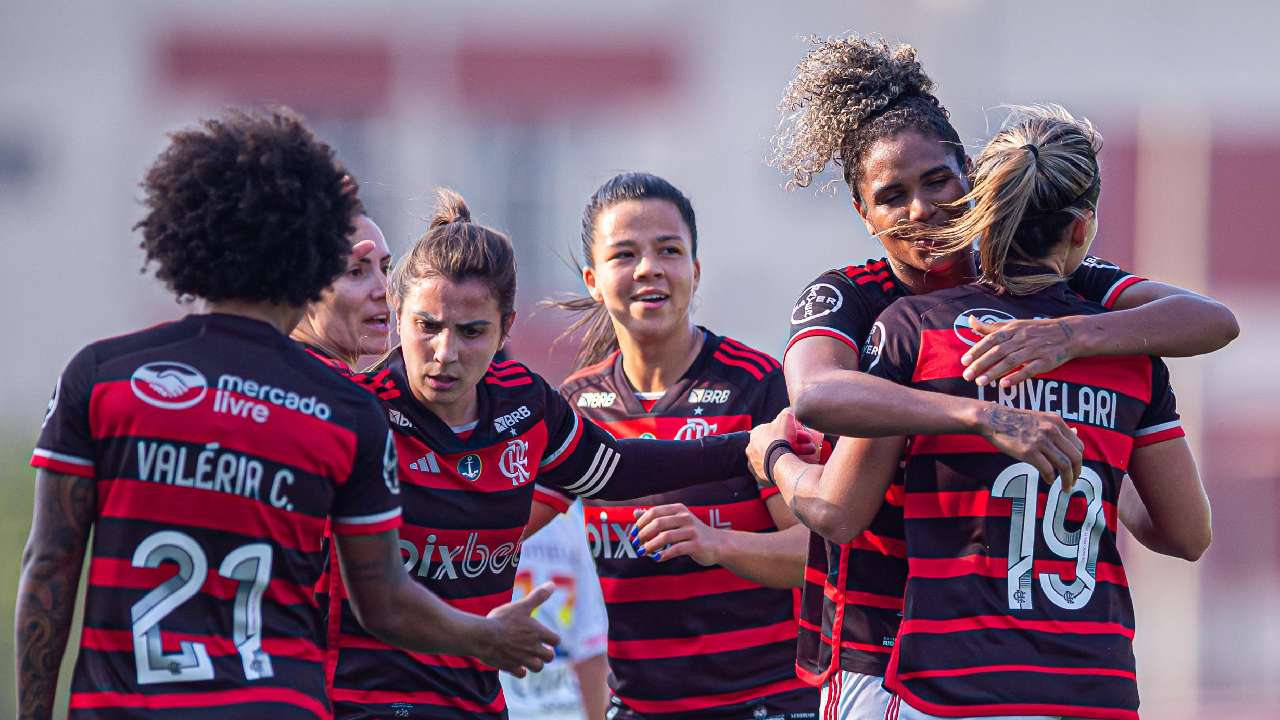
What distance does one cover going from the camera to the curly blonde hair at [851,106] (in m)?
3.74

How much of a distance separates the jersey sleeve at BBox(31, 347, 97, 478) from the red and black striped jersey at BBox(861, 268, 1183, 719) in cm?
166

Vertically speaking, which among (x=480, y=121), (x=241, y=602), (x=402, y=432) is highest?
(x=480, y=121)

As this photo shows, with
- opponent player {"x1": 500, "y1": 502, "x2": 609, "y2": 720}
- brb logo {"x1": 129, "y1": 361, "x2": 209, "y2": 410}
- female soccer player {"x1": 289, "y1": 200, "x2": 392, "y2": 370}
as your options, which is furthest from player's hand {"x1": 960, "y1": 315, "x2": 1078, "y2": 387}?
opponent player {"x1": 500, "y1": 502, "x2": 609, "y2": 720}

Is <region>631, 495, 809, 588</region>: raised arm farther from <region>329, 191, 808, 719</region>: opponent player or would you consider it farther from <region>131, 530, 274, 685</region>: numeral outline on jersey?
<region>131, 530, 274, 685</region>: numeral outline on jersey

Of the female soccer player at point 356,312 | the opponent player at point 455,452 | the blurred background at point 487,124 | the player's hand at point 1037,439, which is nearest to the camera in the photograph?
the player's hand at point 1037,439

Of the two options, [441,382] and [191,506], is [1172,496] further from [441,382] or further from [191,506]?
[191,506]

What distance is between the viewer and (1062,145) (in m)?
3.43

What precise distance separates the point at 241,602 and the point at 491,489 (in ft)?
3.40

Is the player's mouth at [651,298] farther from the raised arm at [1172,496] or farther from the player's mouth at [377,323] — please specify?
the raised arm at [1172,496]

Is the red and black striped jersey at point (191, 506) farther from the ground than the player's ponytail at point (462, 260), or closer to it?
closer to it

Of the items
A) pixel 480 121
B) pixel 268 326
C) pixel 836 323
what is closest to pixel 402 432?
pixel 268 326

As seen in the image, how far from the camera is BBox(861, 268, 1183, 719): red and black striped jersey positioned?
126 inches

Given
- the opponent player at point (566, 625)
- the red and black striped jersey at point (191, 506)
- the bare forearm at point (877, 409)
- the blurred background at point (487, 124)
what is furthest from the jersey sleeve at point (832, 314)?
the blurred background at point (487, 124)

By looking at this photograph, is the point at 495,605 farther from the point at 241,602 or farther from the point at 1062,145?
the point at 1062,145
